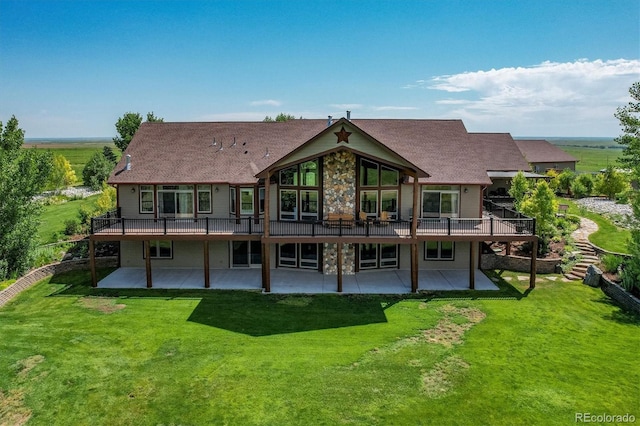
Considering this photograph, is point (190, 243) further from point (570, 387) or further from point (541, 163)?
point (541, 163)

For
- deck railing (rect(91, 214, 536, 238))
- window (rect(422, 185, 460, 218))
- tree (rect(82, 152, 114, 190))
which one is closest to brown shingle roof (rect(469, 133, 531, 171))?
window (rect(422, 185, 460, 218))

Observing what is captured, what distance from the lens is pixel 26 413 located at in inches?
408

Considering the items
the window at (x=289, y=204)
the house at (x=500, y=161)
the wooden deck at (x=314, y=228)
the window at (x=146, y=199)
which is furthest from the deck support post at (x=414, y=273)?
the house at (x=500, y=161)

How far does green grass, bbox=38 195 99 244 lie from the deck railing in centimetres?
614

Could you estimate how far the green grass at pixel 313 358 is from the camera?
10602 mm

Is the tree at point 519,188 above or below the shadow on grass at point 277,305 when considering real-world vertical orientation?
above

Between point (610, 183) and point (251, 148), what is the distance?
102 feet

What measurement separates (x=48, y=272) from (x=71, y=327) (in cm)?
711

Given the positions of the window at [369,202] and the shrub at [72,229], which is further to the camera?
the shrub at [72,229]

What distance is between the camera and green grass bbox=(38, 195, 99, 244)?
27583 millimetres

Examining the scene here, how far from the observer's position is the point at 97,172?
54.2 metres

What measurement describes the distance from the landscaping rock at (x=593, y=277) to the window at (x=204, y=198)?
55.0 ft

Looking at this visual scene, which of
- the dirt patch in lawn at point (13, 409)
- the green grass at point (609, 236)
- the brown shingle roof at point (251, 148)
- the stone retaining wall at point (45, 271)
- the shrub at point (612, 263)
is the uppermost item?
the brown shingle roof at point (251, 148)

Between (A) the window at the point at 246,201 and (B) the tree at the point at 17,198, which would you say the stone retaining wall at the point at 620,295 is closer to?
(A) the window at the point at 246,201
